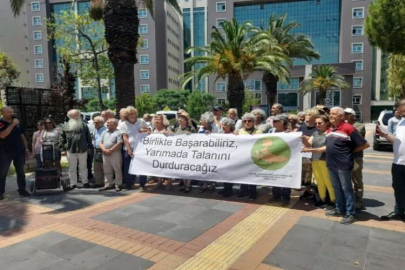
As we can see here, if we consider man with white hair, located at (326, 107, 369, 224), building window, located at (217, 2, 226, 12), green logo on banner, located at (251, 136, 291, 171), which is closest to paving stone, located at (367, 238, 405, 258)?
man with white hair, located at (326, 107, 369, 224)

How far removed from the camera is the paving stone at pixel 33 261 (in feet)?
11.5

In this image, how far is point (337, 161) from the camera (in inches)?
186

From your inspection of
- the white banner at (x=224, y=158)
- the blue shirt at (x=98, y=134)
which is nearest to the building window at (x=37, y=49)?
the blue shirt at (x=98, y=134)

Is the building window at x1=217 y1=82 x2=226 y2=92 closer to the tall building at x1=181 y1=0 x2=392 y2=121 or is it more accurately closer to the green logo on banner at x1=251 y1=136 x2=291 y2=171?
the tall building at x1=181 y1=0 x2=392 y2=121

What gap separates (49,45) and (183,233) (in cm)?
8314

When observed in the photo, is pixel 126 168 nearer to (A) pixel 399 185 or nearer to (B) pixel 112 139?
(B) pixel 112 139

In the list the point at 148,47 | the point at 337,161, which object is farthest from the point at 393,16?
the point at 148,47

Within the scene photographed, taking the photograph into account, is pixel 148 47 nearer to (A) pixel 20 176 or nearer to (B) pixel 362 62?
(B) pixel 362 62

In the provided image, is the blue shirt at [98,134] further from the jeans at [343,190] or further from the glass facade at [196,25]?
the glass facade at [196,25]

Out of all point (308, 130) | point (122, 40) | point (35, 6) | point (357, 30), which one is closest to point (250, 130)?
point (308, 130)

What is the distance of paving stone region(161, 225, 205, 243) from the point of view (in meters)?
4.26

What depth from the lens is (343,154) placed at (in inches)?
184

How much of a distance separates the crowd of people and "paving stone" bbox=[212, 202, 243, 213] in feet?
1.65

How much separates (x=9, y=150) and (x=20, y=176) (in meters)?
0.66
